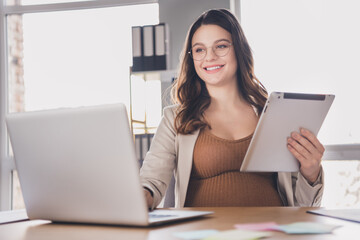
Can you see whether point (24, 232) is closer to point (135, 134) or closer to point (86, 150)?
point (86, 150)

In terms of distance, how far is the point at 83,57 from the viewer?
3.53 meters

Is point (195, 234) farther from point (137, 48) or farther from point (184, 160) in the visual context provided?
point (137, 48)

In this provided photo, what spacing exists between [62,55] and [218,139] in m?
2.40

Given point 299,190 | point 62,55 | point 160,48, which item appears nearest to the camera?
point 299,190

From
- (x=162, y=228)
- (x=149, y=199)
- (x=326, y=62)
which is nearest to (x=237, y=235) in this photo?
(x=162, y=228)

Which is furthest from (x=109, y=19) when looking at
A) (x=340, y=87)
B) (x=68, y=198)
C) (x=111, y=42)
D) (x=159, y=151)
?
(x=68, y=198)

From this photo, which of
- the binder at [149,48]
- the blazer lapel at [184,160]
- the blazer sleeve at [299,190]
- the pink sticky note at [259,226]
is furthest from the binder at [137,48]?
the pink sticky note at [259,226]

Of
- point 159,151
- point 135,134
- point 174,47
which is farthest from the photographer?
point 174,47

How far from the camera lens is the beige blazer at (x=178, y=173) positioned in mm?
1431

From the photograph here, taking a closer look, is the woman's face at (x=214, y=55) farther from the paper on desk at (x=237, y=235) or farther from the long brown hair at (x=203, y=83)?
the paper on desk at (x=237, y=235)

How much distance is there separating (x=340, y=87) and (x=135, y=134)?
1527 millimetres

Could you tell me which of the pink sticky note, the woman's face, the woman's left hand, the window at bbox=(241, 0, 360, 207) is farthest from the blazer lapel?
the window at bbox=(241, 0, 360, 207)

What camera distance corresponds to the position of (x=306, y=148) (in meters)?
1.28

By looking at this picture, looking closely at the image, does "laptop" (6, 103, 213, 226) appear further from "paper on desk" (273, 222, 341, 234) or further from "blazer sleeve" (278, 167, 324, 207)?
"blazer sleeve" (278, 167, 324, 207)
